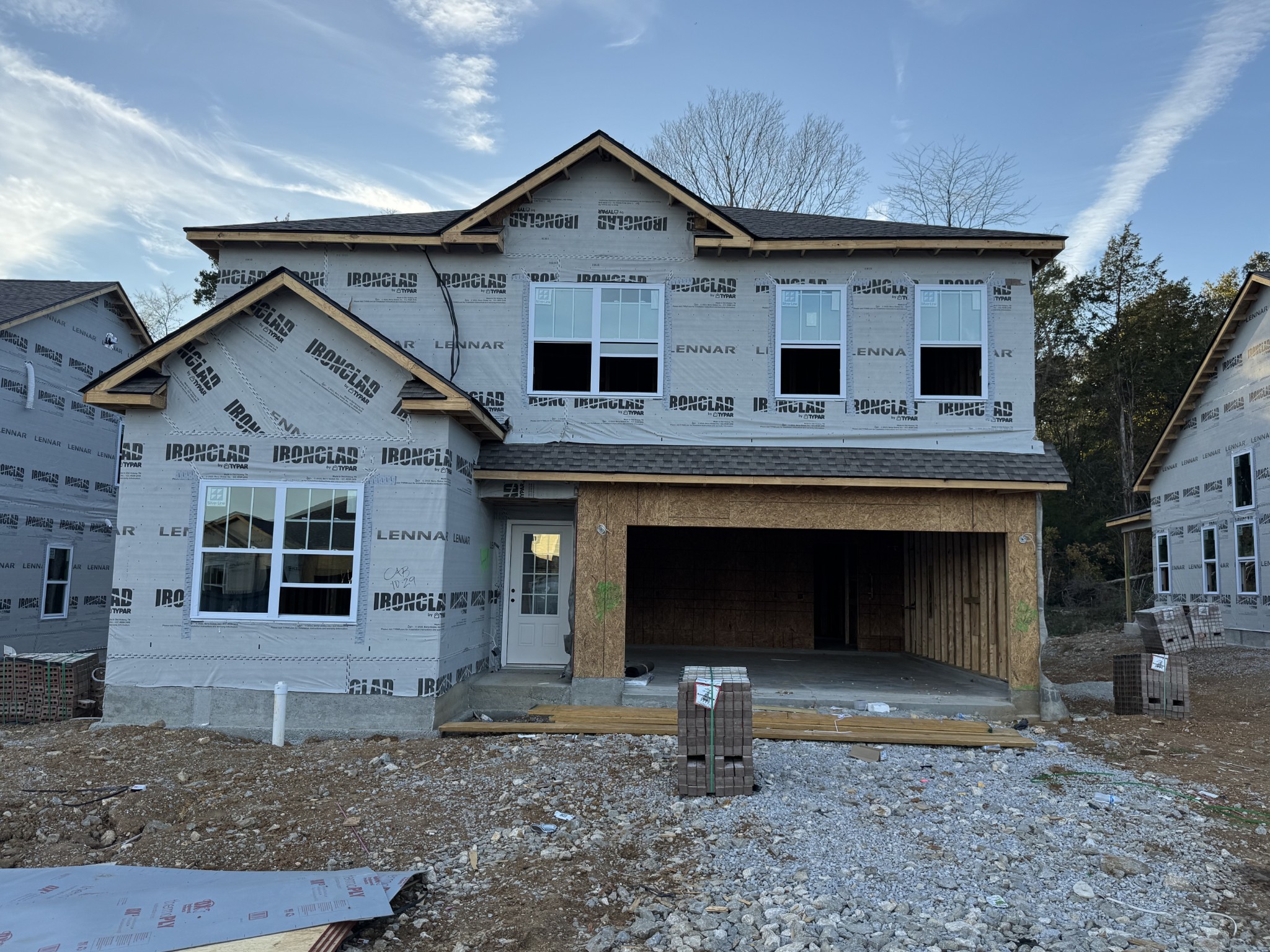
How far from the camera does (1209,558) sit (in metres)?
19.8

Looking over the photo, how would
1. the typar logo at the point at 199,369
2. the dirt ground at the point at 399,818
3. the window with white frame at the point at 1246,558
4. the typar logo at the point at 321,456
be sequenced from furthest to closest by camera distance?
the window with white frame at the point at 1246,558
the typar logo at the point at 199,369
the typar logo at the point at 321,456
the dirt ground at the point at 399,818

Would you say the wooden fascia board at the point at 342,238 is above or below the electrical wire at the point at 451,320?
above

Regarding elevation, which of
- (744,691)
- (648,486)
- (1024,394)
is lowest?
(744,691)

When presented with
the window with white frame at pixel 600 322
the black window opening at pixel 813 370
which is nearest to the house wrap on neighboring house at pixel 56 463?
the window with white frame at pixel 600 322

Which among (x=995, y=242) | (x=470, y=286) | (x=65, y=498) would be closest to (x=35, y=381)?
(x=65, y=498)

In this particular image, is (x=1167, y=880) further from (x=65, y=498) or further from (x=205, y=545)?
(x=65, y=498)

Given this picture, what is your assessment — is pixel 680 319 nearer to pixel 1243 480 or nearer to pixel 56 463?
pixel 56 463

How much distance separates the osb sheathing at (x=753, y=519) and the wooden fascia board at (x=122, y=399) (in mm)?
5338

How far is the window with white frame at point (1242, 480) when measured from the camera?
18.0m

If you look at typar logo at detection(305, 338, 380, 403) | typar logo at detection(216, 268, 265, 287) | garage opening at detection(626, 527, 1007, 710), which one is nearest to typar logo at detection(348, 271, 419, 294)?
typar logo at detection(216, 268, 265, 287)

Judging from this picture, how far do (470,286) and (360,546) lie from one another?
4267mm

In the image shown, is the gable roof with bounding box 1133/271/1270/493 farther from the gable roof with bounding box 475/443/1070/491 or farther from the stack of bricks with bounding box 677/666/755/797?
the stack of bricks with bounding box 677/666/755/797

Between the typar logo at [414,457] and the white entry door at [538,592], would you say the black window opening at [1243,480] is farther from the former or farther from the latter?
the typar logo at [414,457]

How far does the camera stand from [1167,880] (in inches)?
221
